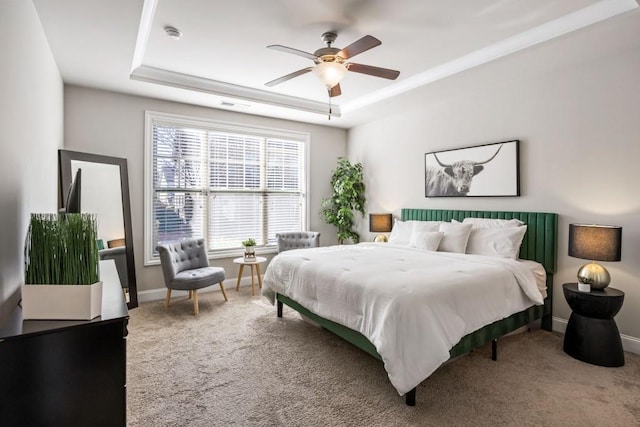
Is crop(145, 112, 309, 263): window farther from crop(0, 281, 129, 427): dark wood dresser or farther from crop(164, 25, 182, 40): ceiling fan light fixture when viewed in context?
crop(0, 281, 129, 427): dark wood dresser

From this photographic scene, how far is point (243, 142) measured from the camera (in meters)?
5.37

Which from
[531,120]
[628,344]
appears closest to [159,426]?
[628,344]

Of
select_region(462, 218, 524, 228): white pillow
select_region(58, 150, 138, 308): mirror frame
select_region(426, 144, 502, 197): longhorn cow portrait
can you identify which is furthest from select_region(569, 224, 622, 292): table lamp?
select_region(58, 150, 138, 308): mirror frame

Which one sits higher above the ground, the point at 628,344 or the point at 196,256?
the point at 196,256

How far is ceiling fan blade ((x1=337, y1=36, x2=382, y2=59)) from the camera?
7.79 feet

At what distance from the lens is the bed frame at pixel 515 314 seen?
2521 mm

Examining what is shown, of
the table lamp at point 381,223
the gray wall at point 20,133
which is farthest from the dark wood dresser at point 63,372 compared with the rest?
the table lamp at point 381,223

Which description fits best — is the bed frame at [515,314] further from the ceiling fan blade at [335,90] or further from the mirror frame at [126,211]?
the ceiling fan blade at [335,90]

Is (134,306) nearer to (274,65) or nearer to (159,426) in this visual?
(159,426)

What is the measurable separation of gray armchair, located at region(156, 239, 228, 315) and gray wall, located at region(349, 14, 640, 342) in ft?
10.9

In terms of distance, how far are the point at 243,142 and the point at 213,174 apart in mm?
728

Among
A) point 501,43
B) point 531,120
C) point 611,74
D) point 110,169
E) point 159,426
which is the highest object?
point 501,43

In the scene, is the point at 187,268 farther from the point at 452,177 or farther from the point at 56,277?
the point at 452,177

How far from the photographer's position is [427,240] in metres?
3.94
